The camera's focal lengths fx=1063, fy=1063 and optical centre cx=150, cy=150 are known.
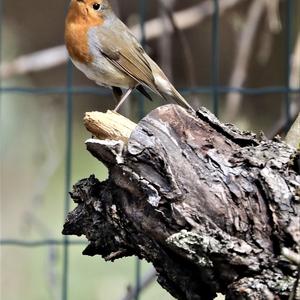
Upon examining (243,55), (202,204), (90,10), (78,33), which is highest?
(243,55)

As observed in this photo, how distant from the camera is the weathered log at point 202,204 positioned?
7.30 feet

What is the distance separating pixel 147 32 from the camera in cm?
540

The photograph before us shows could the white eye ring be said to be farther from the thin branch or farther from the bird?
the thin branch

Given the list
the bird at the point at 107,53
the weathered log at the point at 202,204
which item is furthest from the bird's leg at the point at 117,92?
the weathered log at the point at 202,204

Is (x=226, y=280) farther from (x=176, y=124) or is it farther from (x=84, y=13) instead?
(x=84, y=13)

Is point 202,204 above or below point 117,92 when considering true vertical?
below

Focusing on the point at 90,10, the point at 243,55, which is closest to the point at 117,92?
the point at 90,10

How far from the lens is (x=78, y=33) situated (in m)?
3.83

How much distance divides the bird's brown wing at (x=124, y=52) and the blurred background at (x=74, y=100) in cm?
97

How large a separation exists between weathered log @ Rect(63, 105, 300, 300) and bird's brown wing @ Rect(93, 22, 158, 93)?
141 cm

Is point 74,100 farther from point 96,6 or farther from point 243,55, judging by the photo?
point 96,6

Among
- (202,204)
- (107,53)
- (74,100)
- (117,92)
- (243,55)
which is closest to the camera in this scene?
(202,204)

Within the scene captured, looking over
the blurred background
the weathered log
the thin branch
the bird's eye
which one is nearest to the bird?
the bird's eye

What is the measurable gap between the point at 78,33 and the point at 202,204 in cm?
168
